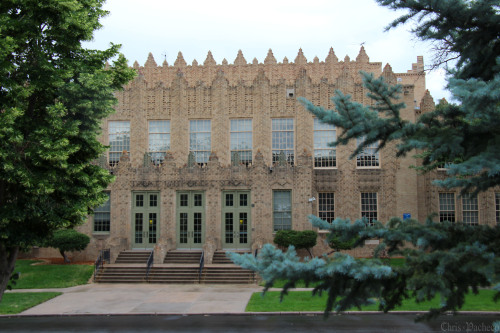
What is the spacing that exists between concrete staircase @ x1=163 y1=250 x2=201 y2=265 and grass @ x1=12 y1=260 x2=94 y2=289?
4.23 m

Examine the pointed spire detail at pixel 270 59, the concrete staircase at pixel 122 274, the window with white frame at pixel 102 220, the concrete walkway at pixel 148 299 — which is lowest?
the concrete walkway at pixel 148 299

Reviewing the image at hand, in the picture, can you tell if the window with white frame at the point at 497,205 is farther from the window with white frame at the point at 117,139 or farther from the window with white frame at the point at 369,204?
the window with white frame at the point at 117,139

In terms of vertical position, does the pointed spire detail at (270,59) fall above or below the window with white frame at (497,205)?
above

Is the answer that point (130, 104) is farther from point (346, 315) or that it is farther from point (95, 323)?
point (346, 315)

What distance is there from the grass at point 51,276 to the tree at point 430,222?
71.9ft

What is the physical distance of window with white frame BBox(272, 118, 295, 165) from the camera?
104 feet

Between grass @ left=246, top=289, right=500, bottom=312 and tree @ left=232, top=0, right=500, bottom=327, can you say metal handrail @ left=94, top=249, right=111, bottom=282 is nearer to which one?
grass @ left=246, top=289, right=500, bottom=312

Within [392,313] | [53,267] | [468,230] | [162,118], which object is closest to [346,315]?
[392,313]

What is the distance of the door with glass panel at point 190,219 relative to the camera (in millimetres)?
29359

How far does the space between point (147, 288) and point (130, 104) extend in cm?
1412

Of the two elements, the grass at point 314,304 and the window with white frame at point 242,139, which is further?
the window with white frame at point 242,139

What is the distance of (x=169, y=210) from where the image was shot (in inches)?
1168

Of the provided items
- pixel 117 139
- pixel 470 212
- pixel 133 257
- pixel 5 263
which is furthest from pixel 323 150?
pixel 5 263

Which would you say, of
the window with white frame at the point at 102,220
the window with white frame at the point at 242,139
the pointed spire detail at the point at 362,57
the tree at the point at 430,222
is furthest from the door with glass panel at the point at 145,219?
the tree at the point at 430,222
